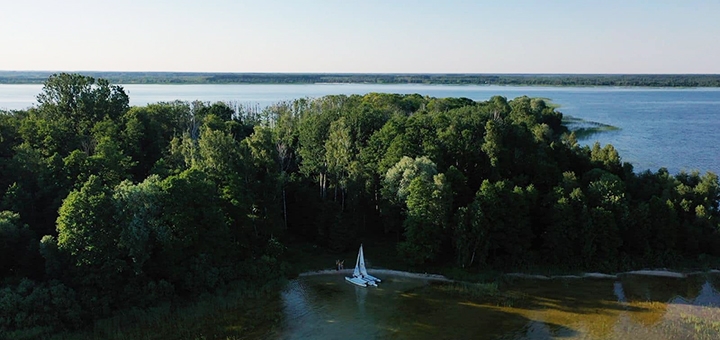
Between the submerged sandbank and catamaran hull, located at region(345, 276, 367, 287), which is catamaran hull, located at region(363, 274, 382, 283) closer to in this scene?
catamaran hull, located at region(345, 276, 367, 287)

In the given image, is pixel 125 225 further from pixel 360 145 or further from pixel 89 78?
pixel 89 78

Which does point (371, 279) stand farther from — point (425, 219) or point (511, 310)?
point (511, 310)

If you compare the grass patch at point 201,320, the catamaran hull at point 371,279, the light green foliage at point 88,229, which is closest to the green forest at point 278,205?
the light green foliage at point 88,229

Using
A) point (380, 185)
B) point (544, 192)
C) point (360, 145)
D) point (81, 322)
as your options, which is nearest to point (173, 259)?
point (81, 322)

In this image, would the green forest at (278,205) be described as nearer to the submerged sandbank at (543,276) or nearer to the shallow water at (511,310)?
the submerged sandbank at (543,276)

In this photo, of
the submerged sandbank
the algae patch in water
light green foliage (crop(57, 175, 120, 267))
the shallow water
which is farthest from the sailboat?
the algae patch in water

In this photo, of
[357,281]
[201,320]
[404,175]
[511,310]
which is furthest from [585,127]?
[201,320]
